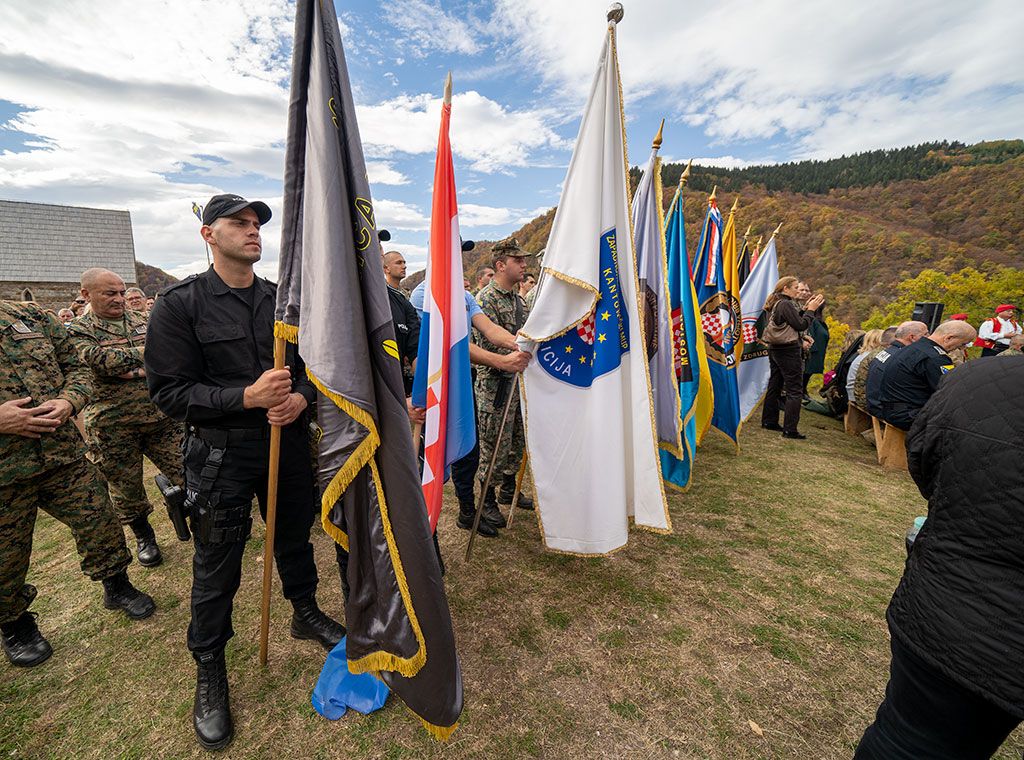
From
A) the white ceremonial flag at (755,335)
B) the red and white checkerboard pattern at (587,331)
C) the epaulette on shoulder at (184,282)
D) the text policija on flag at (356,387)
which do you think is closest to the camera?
the text policija on flag at (356,387)

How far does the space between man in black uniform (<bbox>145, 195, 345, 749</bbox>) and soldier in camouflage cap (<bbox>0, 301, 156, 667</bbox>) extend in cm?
97

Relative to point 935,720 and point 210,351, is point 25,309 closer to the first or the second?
point 210,351

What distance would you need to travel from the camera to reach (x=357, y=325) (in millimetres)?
1815

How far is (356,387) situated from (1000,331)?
41.2 feet

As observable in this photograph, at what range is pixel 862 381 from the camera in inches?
266

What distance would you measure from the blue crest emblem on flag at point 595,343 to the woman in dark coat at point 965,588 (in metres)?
1.81

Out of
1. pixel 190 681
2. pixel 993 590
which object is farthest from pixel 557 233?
pixel 190 681

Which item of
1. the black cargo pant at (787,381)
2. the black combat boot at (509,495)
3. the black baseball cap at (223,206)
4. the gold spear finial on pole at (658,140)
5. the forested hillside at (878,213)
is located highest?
the forested hillside at (878,213)

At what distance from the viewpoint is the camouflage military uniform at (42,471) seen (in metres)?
2.29

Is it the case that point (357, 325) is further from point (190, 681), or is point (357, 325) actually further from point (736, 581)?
point (736, 581)

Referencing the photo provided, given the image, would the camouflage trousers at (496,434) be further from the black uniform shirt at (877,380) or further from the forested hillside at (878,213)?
the forested hillside at (878,213)

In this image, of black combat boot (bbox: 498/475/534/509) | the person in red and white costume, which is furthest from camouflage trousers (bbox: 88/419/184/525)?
the person in red and white costume

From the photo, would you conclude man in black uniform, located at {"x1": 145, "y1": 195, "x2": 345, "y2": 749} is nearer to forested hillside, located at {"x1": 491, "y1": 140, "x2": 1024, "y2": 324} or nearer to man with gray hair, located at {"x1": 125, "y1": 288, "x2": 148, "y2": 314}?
man with gray hair, located at {"x1": 125, "y1": 288, "x2": 148, "y2": 314}

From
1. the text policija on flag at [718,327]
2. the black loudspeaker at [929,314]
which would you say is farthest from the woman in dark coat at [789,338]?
the black loudspeaker at [929,314]
